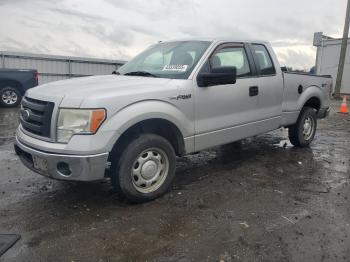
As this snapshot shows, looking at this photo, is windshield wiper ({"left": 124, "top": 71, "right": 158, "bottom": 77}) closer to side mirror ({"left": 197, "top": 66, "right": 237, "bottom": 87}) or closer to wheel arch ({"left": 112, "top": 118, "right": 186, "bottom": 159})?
side mirror ({"left": 197, "top": 66, "right": 237, "bottom": 87})

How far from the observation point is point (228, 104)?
5.05 meters

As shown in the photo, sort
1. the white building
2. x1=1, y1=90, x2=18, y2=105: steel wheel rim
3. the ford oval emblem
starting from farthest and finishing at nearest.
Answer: the white building
x1=1, y1=90, x2=18, y2=105: steel wheel rim
the ford oval emblem

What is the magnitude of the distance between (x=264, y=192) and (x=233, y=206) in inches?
25.9

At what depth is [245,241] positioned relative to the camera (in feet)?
11.1

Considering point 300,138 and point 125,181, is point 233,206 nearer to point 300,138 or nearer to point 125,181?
point 125,181

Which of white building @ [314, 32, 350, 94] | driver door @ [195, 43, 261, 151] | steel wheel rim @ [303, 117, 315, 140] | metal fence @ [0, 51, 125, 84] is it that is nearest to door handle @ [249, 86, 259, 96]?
driver door @ [195, 43, 261, 151]

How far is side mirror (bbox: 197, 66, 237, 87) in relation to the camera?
4555 mm

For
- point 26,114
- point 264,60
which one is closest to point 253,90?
point 264,60

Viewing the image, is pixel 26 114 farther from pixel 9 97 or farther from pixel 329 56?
pixel 329 56

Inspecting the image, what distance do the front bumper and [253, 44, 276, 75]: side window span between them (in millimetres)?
3078

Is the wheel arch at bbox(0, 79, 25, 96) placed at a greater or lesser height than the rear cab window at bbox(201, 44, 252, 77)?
lesser

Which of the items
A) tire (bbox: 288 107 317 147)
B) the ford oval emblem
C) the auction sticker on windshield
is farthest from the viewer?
tire (bbox: 288 107 317 147)

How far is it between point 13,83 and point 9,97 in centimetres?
52

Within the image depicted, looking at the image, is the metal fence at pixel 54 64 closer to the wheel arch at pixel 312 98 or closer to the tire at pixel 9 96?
the tire at pixel 9 96
